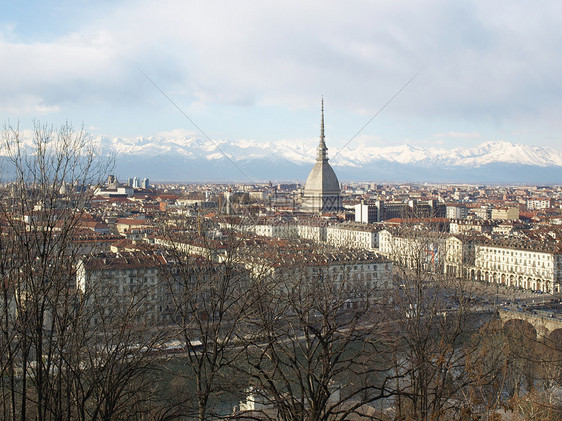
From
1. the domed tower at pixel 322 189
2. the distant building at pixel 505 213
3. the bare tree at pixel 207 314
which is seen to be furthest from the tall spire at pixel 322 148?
the bare tree at pixel 207 314

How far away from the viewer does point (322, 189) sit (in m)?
62.8

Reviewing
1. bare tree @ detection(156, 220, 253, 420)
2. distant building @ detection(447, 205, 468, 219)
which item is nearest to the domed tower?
distant building @ detection(447, 205, 468, 219)

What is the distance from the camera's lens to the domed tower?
62.6m

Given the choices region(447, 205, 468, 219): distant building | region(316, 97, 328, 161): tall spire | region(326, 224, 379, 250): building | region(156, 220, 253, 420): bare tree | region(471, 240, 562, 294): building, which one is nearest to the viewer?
region(156, 220, 253, 420): bare tree

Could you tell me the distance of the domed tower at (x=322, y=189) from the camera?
205ft

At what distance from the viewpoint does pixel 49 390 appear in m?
5.38

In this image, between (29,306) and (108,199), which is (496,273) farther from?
(108,199)

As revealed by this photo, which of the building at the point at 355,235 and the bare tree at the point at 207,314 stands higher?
the bare tree at the point at 207,314

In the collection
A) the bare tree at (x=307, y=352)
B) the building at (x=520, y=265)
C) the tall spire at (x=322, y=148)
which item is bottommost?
the building at (x=520, y=265)

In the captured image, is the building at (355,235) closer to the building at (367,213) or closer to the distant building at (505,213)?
the building at (367,213)

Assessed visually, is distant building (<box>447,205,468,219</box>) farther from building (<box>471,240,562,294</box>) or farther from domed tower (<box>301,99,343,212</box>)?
building (<box>471,240,562,294</box>)

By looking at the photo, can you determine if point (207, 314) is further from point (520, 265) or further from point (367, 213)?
point (367, 213)

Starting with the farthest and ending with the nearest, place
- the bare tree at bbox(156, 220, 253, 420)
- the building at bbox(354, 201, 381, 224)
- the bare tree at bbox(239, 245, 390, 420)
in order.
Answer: the building at bbox(354, 201, 381, 224) → the bare tree at bbox(156, 220, 253, 420) → the bare tree at bbox(239, 245, 390, 420)

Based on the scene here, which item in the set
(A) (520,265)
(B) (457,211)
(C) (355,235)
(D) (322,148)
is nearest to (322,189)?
(D) (322,148)
